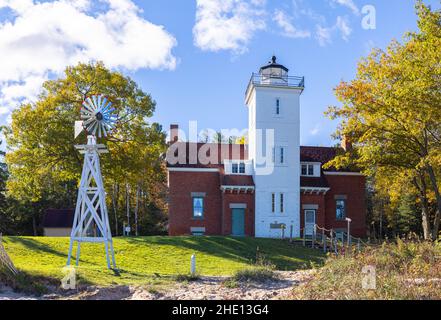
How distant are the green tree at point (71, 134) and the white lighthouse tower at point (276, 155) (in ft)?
21.5

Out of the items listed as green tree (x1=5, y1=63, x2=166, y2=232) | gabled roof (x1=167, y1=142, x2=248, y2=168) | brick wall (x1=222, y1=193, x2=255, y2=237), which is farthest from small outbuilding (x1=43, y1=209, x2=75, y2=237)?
brick wall (x1=222, y1=193, x2=255, y2=237)

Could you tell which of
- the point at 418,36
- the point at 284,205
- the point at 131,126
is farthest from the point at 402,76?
the point at 131,126

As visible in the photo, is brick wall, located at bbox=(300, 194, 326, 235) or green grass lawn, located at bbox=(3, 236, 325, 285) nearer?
green grass lawn, located at bbox=(3, 236, 325, 285)

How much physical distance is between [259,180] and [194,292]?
1910 cm

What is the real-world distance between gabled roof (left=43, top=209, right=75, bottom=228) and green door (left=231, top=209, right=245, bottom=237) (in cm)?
1672

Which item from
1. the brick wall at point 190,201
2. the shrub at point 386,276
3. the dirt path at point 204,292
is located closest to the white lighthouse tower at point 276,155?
the brick wall at point 190,201

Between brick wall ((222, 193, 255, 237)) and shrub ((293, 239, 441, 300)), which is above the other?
brick wall ((222, 193, 255, 237))

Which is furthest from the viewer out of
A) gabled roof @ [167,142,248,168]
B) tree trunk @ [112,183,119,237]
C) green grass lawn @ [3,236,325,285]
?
tree trunk @ [112,183,119,237]

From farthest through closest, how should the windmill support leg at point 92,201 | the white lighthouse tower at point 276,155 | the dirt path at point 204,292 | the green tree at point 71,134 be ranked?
the white lighthouse tower at point 276,155, the green tree at point 71,134, the windmill support leg at point 92,201, the dirt path at point 204,292

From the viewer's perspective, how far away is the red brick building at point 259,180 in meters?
31.9

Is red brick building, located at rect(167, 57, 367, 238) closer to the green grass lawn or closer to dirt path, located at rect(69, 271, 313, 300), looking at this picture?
the green grass lawn

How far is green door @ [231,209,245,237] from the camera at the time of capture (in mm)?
32062

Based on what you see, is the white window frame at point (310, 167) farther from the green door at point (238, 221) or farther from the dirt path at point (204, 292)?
the dirt path at point (204, 292)

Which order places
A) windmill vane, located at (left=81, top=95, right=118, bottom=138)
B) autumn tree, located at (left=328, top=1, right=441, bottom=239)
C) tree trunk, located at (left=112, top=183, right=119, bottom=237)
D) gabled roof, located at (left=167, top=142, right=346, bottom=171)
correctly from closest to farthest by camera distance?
windmill vane, located at (left=81, top=95, right=118, bottom=138)
autumn tree, located at (left=328, top=1, right=441, bottom=239)
gabled roof, located at (left=167, top=142, right=346, bottom=171)
tree trunk, located at (left=112, top=183, right=119, bottom=237)
